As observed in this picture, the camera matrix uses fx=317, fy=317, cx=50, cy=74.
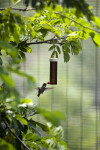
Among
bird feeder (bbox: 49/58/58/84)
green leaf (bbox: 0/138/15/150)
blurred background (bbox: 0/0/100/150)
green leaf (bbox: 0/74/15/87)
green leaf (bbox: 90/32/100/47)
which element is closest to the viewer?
green leaf (bbox: 0/74/15/87)

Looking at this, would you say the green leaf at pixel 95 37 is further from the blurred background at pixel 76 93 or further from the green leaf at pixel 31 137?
the blurred background at pixel 76 93

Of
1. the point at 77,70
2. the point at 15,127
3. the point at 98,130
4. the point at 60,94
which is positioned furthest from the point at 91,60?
the point at 15,127

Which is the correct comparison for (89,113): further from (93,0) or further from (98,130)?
(93,0)

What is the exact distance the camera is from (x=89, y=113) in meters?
3.44

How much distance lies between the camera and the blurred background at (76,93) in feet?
11.3

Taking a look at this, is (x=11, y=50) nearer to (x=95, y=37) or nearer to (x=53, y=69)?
(x=95, y=37)

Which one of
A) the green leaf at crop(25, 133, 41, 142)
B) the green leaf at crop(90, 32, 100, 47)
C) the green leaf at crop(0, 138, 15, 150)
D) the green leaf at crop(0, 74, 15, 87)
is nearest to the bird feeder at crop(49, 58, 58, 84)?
the green leaf at crop(25, 133, 41, 142)

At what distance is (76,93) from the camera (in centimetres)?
345

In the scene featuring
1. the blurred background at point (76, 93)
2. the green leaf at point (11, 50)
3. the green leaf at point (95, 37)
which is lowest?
the blurred background at point (76, 93)

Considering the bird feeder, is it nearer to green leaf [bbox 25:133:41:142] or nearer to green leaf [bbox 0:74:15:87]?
green leaf [bbox 25:133:41:142]

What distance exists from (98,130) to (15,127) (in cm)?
234

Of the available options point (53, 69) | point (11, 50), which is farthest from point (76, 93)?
point (11, 50)

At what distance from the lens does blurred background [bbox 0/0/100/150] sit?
3434mm

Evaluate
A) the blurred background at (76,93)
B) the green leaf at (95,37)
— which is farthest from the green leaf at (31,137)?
the blurred background at (76,93)
